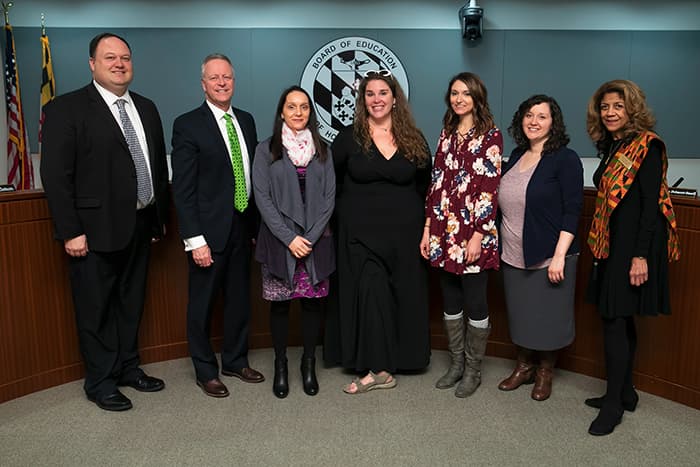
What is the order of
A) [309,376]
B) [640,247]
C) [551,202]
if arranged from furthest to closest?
1. [309,376]
2. [551,202]
3. [640,247]

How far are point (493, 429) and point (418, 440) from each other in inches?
14.1

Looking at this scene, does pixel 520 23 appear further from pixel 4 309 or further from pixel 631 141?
pixel 4 309

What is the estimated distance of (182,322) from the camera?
3488mm

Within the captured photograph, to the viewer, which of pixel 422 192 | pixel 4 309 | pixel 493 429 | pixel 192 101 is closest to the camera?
pixel 493 429

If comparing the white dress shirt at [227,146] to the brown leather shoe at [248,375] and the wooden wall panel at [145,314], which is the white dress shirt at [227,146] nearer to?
the wooden wall panel at [145,314]

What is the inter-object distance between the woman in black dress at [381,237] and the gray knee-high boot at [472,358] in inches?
9.1

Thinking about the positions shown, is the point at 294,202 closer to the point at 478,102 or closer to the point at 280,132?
the point at 280,132

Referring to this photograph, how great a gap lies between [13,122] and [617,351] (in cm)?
487

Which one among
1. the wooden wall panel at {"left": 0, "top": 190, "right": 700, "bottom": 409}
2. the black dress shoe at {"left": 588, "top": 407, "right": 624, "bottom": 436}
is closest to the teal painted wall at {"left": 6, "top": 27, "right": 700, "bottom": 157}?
the wooden wall panel at {"left": 0, "top": 190, "right": 700, "bottom": 409}

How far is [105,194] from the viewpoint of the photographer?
265 centimetres

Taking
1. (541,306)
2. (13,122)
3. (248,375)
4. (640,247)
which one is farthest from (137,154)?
(13,122)

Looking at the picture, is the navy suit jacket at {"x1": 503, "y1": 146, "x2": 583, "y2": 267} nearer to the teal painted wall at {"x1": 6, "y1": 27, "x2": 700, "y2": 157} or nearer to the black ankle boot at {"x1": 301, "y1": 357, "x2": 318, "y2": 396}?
the black ankle boot at {"x1": 301, "y1": 357, "x2": 318, "y2": 396}

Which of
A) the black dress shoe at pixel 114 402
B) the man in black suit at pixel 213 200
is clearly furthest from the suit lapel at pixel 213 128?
the black dress shoe at pixel 114 402

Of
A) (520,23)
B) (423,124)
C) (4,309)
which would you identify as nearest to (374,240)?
(4,309)
